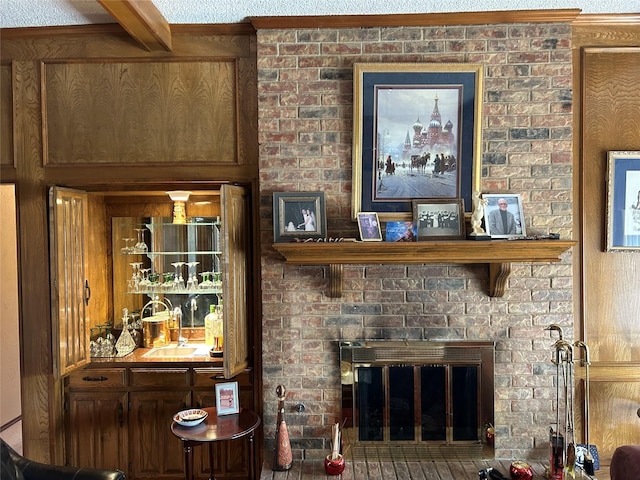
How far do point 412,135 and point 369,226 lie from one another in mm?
595

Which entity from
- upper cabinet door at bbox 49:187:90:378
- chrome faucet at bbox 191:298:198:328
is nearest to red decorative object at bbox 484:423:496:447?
chrome faucet at bbox 191:298:198:328

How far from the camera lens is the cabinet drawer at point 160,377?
319 cm

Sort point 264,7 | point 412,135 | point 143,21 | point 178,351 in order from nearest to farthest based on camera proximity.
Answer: point 143,21, point 264,7, point 412,135, point 178,351

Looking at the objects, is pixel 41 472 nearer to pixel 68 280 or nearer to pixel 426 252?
pixel 68 280

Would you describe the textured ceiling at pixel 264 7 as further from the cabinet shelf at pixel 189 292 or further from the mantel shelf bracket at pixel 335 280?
the cabinet shelf at pixel 189 292

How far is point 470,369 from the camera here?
2887 millimetres

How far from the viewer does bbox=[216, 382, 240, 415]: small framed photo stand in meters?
2.88

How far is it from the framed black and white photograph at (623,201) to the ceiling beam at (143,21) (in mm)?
2728

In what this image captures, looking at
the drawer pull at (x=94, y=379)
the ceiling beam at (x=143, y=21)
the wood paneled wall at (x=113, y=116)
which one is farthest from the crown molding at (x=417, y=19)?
the drawer pull at (x=94, y=379)

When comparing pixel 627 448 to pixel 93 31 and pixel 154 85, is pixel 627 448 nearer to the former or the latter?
pixel 154 85

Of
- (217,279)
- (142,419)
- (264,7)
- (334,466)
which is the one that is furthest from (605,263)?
(142,419)

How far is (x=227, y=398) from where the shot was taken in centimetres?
290

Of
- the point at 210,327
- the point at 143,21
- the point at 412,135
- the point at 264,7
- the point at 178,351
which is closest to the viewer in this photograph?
the point at 143,21

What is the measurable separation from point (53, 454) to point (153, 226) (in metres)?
1.66
